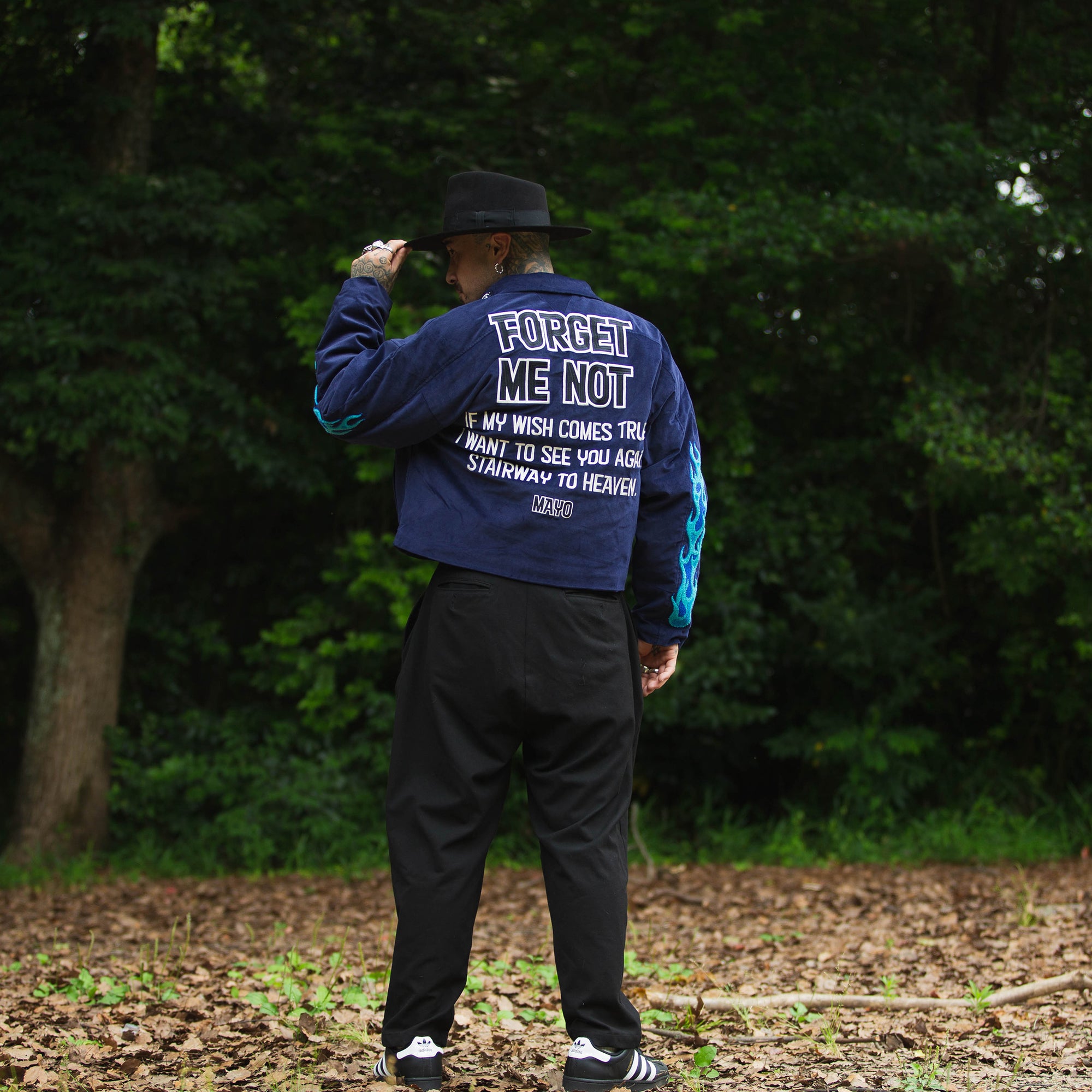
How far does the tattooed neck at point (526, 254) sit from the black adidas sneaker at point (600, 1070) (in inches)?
69.0

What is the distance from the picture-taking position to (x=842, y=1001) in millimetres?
3754

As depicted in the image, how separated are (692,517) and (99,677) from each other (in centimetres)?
756

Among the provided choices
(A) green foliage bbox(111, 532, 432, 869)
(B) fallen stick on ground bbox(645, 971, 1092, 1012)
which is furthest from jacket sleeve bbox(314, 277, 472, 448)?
(A) green foliage bbox(111, 532, 432, 869)

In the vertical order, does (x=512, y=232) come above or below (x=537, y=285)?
above

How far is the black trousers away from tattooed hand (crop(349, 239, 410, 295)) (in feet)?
2.37

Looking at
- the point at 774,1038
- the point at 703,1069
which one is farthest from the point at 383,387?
the point at 774,1038

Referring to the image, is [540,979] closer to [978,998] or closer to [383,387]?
[978,998]

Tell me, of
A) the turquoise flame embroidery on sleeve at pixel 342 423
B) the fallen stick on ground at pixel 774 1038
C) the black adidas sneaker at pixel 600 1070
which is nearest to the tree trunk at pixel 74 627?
the turquoise flame embroidery on sleeve at pixel 342 423

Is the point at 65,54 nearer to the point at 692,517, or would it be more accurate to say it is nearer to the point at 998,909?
the point at 692,517

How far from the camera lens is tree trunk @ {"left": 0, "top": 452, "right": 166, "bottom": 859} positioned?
9219 mm

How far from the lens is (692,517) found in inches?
117

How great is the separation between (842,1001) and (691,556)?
1.70 m

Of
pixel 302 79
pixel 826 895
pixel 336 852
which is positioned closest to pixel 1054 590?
pixel 826 895

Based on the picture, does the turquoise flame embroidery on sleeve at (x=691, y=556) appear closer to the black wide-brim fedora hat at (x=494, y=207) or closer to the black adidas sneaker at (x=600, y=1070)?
the black wide-brim fedora hat at (x=494, y=207)
